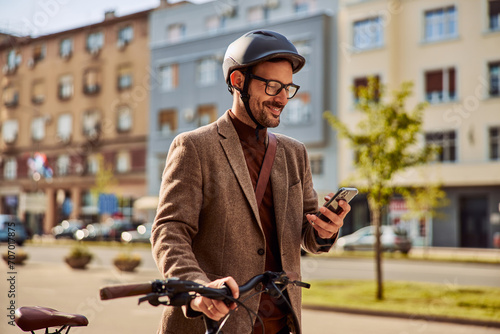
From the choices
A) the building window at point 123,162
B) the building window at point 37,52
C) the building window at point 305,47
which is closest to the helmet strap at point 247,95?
the building window at point 37,52

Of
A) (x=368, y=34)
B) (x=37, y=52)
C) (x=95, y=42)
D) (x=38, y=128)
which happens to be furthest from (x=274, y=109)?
(x=38, y=128)

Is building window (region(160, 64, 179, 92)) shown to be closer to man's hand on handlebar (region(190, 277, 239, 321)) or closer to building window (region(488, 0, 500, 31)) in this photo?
building window (region(488, 0, 500, 31))

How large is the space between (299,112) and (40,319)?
109 ft

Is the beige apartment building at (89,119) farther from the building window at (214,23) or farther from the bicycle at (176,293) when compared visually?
the bicycle at (176,293)

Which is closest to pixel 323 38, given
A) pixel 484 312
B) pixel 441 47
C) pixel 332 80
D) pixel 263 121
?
pixel 332 80

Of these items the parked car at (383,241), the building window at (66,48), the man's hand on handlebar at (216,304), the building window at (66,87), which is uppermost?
the building window at (66,48)

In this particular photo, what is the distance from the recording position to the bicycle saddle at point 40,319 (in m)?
2.41

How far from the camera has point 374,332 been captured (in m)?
9.34

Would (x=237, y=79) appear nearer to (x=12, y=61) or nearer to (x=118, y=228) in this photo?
(x=12, y=61)

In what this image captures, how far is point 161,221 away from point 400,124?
11347 millimetres

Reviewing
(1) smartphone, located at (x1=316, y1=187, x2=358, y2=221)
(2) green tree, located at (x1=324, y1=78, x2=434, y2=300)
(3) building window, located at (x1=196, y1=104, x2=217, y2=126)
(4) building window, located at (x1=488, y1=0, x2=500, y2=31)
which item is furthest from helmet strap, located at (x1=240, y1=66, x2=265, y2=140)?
(3) building window, located at (x1=196, y1=104, x2=217, y2=126)

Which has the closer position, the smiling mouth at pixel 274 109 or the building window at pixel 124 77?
the smiling mouth at pixel 274 109

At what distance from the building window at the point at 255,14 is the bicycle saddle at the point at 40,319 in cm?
3638

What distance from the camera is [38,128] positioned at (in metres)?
47.3
